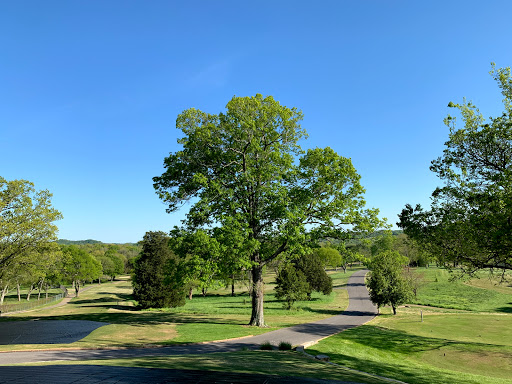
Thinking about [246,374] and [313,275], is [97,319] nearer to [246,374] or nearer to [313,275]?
[246,374]

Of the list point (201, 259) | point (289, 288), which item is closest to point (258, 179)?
point (201, 259)

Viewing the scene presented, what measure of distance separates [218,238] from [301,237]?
559 centimetres

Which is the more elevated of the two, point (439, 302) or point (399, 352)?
point (399, 352)

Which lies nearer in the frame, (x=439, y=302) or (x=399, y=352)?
(x=399, y=352)

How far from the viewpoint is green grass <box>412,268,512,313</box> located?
44.3 m

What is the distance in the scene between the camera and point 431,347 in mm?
20781

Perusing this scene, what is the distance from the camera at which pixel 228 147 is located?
23.7 metres

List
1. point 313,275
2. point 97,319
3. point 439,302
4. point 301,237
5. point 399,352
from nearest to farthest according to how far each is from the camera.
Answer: point 399,352, point 301,237, point 97,319, point 439,302, point 313,275

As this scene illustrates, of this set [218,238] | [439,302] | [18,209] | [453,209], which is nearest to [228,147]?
[218,238]

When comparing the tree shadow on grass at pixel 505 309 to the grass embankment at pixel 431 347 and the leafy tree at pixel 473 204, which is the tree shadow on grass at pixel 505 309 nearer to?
the grass embankment at pixel 431 347

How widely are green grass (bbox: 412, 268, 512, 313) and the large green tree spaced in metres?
28.6

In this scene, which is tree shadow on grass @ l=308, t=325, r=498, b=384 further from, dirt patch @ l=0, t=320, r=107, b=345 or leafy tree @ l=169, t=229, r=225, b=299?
dirt patch @ l=0, t=320, r=107, b=345

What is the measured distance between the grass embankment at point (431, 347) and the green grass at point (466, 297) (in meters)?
3.49

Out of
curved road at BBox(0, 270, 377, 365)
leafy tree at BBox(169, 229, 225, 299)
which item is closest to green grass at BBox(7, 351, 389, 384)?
curved road at BBox(0, 270, 377, 365)
